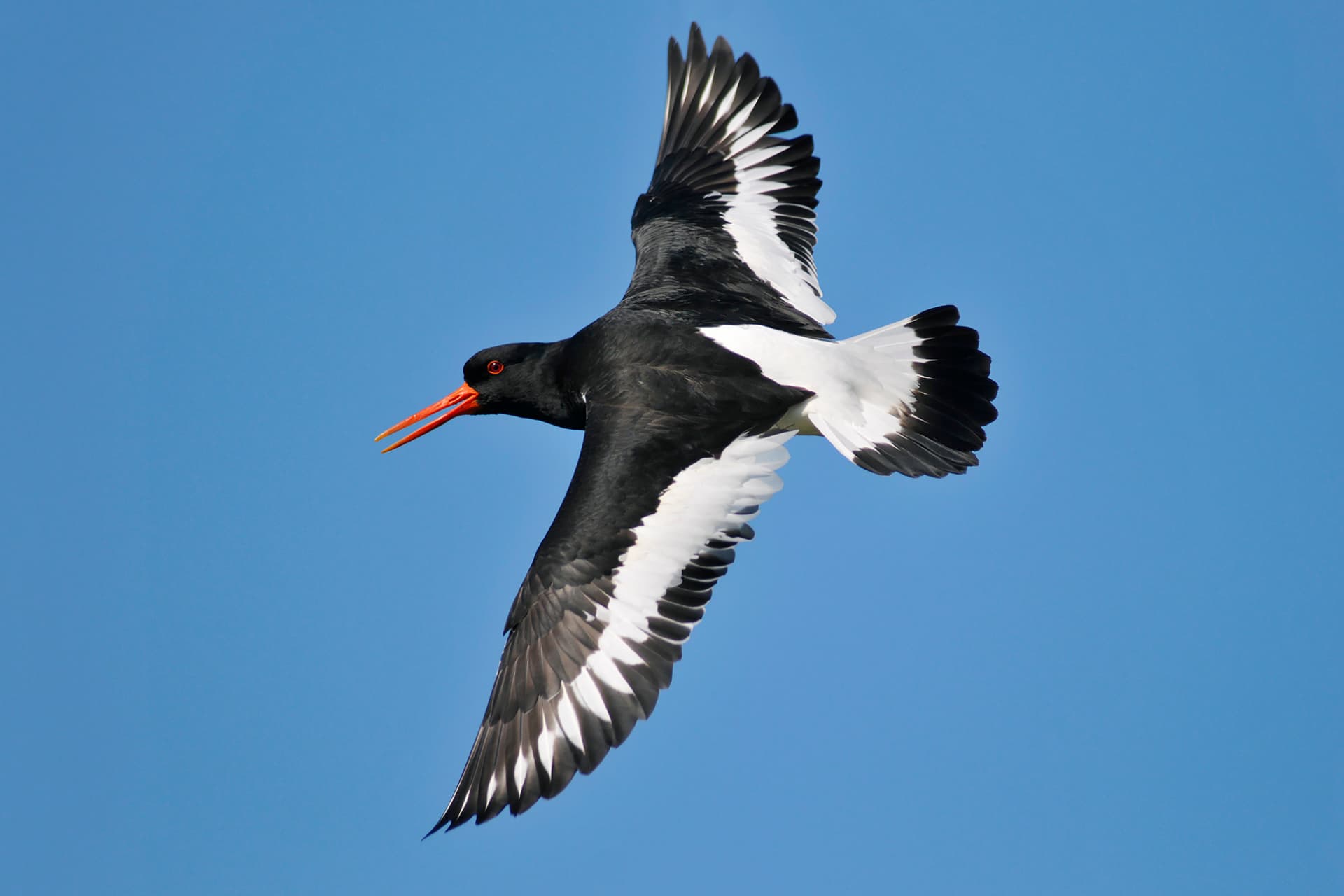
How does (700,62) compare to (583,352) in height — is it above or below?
above

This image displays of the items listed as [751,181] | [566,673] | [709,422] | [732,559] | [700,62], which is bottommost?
[566,673]

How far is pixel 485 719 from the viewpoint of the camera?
23.1 ft

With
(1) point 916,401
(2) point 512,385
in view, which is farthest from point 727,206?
(1) point 916,401

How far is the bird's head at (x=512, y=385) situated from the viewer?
347 inches

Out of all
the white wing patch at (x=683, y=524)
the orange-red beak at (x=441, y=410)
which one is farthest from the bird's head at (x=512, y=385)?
the white wing patch at (x=683, y=524)

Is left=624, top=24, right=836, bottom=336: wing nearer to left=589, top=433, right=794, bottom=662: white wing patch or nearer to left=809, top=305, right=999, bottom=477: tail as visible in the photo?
left=809, top=305, right=999, bottom=477: tail

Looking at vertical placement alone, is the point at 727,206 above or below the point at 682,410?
above

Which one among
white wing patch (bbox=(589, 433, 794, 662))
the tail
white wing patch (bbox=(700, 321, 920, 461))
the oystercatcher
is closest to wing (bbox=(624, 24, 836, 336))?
the oystercatcher

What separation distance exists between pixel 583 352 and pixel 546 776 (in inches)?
112

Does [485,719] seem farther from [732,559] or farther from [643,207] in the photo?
[643,207]

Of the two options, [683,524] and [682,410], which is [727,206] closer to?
[682,410]

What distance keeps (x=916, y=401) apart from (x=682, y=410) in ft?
4.93

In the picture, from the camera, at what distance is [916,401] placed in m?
8.21

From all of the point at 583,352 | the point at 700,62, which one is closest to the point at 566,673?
the point at 583,352
